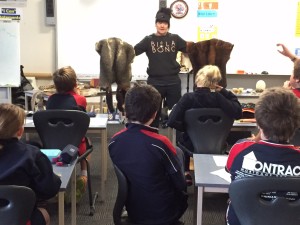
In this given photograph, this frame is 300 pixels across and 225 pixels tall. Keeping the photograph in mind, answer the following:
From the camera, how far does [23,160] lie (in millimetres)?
1687

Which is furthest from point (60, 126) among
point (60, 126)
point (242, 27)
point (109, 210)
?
point (242, 27)

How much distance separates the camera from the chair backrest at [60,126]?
9.28ft

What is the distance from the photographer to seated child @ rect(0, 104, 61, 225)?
5.52ft

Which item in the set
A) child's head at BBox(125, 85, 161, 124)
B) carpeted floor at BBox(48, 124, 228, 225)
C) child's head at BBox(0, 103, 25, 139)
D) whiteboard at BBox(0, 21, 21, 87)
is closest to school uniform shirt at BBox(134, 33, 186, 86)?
Result: carpeted floor at BBox(48, 124, 228, 225)

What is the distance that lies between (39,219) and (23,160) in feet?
1.08

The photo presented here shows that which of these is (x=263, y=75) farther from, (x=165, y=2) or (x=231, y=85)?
(x=165, y=2)

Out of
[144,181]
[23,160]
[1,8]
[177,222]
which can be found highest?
[1,8]

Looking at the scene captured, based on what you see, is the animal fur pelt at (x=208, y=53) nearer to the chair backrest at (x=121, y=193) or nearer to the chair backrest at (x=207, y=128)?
the chair backrest at (x=207, y=128)

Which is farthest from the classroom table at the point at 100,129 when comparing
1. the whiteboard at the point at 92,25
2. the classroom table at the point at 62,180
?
the whiteboard at the point at 92,25

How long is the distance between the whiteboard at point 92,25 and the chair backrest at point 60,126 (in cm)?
374

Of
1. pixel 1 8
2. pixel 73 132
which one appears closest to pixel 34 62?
pixel 1 8

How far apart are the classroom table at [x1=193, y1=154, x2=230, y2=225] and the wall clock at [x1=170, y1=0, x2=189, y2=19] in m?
4.51

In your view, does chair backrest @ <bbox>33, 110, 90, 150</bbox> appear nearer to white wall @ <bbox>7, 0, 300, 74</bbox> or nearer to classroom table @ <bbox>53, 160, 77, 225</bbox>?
classroom table @ <bbox>53, 160, 77, 225</bbox>

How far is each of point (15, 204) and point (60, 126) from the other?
132 centimetres
